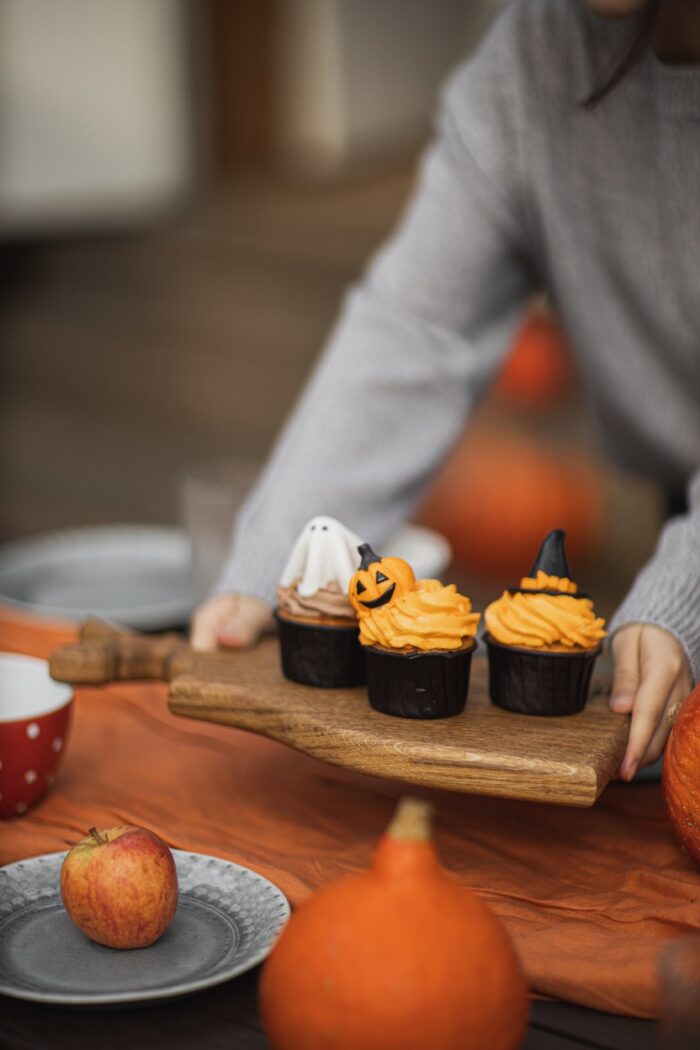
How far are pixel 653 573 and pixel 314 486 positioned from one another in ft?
1.27

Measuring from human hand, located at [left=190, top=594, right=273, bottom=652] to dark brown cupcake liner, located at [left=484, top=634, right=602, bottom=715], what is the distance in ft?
0.81

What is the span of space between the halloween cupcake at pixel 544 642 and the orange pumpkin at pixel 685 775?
0.08 meters

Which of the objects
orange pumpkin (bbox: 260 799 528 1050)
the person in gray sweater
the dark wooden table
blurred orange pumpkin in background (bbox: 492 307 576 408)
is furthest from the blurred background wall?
orange pumpkin (bbox: 260 799 528 1050)

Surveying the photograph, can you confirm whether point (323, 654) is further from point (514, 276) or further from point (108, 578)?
point (108, 578)

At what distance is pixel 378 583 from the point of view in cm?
91

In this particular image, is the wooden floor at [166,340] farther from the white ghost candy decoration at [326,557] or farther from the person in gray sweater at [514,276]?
the white ghost candy decoration at [326,557]

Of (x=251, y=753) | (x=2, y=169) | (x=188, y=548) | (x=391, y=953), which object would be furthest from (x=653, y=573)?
(x=2, y=169)

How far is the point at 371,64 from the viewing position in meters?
5.62

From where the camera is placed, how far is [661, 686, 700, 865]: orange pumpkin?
2.77ft

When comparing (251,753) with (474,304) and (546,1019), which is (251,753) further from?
(474,304)

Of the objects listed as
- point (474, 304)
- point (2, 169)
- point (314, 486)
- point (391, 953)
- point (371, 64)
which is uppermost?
point (371, 64)

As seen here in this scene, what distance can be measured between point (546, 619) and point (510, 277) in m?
0.62

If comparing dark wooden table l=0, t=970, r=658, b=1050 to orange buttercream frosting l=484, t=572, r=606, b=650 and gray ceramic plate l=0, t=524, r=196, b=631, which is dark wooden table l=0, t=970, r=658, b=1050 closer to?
orange buttercream frosting l=484, t=572, r=606, b=650

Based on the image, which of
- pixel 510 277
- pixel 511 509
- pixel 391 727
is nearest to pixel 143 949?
pixel 391 727
